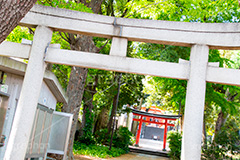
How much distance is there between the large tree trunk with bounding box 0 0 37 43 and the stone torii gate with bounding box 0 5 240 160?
10.4ft

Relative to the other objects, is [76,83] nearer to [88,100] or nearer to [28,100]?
[28,100]

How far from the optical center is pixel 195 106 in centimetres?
550

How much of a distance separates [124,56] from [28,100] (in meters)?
2.23

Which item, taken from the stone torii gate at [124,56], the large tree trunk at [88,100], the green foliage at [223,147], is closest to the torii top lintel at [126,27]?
the stone torii gate at [124,56]

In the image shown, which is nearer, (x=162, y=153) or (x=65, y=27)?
(x=65, y=27)

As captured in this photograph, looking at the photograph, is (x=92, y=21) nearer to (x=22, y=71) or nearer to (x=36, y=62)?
(x=36, y=62)

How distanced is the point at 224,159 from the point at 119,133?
1031cm

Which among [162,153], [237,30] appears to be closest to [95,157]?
[162,153]

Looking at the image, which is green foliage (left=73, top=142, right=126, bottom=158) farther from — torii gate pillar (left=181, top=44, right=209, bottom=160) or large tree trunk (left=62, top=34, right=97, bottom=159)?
torii gate pillar (left=181, top=44, right=209, bottom=160)

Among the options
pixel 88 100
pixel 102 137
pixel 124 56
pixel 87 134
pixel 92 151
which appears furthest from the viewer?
pixel 102 137

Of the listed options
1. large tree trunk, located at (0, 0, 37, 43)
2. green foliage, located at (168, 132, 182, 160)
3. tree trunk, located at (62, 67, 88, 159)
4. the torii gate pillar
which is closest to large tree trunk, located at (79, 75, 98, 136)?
green foliage, located at (168, 132, 182, 160)

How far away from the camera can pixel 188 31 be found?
578 centimetres

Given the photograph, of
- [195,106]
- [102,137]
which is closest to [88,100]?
[102,137]

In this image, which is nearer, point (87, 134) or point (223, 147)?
point (223, 147)
